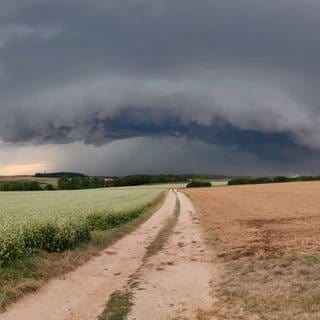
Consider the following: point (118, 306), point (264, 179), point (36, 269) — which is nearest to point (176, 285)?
point (118, 306)

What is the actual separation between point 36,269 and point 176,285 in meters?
4.51

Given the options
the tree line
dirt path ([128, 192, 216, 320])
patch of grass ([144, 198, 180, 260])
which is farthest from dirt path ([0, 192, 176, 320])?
the tree line

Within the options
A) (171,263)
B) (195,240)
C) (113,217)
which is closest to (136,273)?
(171,263)

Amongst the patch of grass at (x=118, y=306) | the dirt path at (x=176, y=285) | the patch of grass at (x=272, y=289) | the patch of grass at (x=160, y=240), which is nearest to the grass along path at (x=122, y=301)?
the patch of grass at (x=118, y=306)

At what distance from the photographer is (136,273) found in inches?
673

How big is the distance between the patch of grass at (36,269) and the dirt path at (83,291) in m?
0.28

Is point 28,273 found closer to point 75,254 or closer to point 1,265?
point 1,265

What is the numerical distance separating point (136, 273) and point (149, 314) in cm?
538

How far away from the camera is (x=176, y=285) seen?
49.6 feet

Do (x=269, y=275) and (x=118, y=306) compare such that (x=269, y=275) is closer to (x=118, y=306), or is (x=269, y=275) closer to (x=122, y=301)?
(x=122, y=301)

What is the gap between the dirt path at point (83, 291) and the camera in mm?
11875

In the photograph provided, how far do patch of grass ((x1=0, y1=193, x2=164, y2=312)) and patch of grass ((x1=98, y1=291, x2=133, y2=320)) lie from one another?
2.47 meters

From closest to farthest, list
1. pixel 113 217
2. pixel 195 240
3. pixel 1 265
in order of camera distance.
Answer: pixel 1 265, pixel 195 240, pixel 113 217

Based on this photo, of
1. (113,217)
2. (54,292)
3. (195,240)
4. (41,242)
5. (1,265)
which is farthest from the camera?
(113,217)
